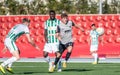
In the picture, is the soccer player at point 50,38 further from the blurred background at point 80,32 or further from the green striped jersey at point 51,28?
the blurred background at point 80,32

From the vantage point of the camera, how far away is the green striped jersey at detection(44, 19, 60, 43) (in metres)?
20.4

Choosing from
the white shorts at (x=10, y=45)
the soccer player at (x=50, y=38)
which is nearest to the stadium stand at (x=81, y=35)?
the soccer player at (x=50, y=38)

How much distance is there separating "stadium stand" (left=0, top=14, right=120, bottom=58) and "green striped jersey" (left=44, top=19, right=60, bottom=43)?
1114 centimetres

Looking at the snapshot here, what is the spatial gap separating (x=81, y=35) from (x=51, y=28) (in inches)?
491

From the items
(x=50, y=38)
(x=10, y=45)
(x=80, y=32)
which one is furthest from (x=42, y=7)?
(x=10, y=45)

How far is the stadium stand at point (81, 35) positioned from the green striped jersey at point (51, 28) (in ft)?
36.6

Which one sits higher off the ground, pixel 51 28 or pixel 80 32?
pixel 51 28

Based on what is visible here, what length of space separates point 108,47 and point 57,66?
435 inches

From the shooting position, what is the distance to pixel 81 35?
108 ft

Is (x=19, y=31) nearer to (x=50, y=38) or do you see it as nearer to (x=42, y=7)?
(x=50, y=38)

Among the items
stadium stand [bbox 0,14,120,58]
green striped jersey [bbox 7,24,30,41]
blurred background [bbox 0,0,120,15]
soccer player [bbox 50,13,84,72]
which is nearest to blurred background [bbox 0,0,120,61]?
stadium stand [bbox 0,14,120,58]

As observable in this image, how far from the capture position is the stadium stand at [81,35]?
3206 centimetres

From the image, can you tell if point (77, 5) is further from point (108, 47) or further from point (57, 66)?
point (57, 66)

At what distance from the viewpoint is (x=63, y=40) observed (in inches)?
791
